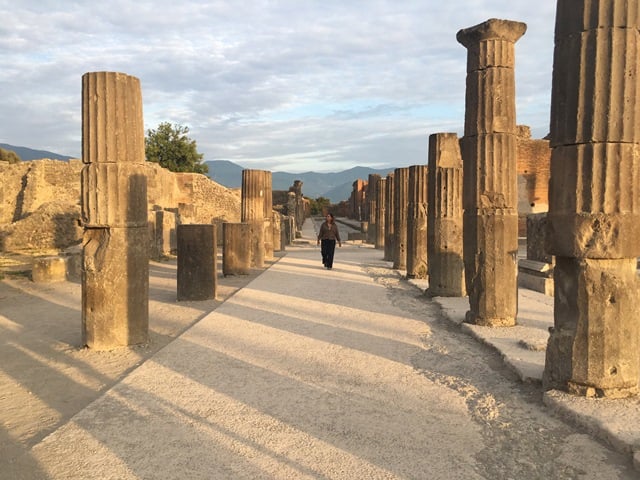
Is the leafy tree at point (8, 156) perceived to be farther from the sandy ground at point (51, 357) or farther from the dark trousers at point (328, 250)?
the dark trousers at point (328, 250)

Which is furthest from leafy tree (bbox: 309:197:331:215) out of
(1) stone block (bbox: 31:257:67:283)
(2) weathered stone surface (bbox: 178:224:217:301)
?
(2) weathered stone surface (bbox: 178:224:217:301)

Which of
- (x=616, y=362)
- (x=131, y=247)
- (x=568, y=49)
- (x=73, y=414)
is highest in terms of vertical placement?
(x=568, y=49)

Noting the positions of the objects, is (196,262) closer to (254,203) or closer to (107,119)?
(107,119)

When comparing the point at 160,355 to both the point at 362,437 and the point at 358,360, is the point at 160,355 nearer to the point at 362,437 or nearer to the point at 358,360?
the point at 358,360

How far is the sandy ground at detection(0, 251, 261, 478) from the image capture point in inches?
164

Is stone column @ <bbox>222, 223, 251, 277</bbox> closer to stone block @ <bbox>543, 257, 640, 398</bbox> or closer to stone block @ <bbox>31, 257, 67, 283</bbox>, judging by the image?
stone block @ <bbox>31, 257, 67, 283</bbox>

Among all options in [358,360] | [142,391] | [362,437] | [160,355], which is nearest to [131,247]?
[160,355]

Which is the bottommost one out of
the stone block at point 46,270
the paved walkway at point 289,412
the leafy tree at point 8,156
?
→ the paved walkway at point 289,412

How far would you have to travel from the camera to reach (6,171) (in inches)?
1033

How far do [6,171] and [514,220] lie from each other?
2651 cm

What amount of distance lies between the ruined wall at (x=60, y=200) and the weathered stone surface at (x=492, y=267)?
15325 millimetres

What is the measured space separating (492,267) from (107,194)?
203 inches

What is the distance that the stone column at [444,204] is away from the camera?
10.1m

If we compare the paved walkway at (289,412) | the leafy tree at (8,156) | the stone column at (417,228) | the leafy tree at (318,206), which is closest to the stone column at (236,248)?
the stone column at (417,228)
